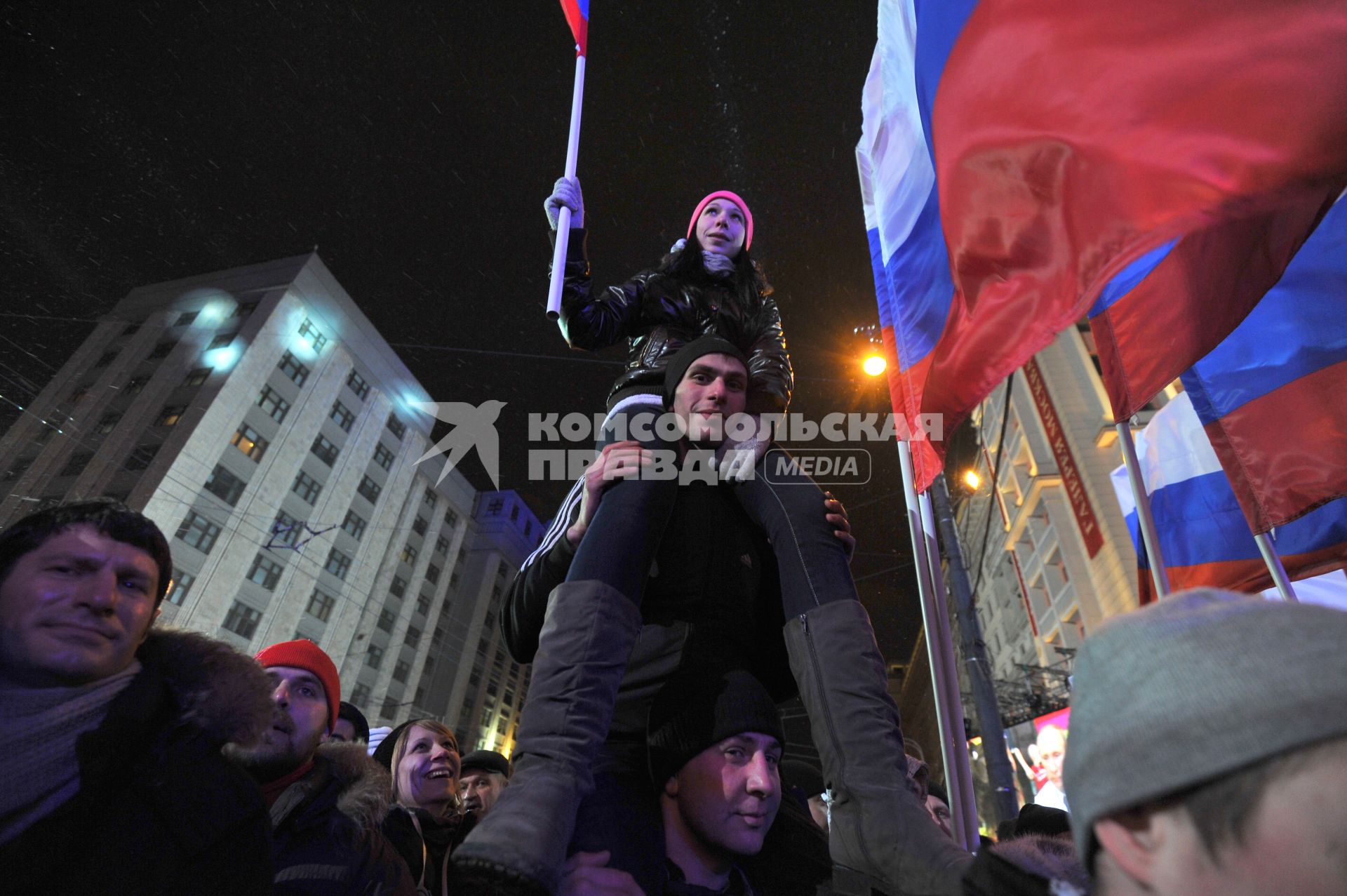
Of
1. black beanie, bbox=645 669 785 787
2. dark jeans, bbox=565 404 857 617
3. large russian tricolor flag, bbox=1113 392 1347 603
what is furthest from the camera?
large russian tricolor flag, bbox=1113 392 1347 603

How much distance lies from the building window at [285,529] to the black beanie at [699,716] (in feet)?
132

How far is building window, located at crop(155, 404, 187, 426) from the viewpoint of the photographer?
31172 mm

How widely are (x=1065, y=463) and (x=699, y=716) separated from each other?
1051 inches

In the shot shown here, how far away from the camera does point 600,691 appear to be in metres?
1.62

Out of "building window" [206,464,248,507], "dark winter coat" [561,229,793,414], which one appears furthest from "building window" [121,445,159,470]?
"dark winter coat" [561,229,793,414]

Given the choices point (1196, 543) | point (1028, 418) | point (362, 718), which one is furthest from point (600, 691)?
point (1028, 418)

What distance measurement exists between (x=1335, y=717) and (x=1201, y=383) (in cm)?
419

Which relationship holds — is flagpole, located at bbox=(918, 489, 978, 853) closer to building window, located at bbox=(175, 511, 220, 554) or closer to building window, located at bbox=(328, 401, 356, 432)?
building window, located at bbox=(175, 511, 220, 554)

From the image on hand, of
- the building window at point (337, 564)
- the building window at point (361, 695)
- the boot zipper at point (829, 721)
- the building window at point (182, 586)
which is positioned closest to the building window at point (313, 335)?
the building window at point (337, 564)

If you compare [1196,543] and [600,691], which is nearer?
[600,691]

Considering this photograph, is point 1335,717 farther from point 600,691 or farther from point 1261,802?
point 600,691

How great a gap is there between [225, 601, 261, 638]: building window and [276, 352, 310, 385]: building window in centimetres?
1265

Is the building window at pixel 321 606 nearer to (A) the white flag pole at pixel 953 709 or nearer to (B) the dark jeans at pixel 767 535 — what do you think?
(A) the white flag pole at pixel 953 709

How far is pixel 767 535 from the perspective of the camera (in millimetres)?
2199
